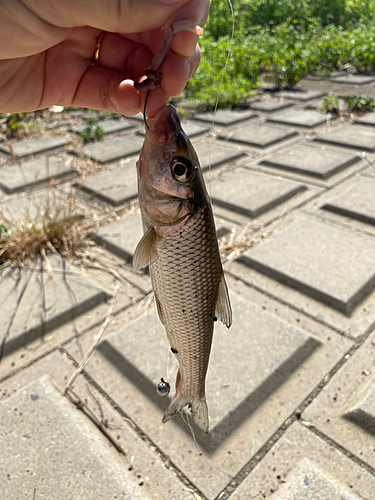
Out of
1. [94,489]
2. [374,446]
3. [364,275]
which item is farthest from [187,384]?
[364,275]

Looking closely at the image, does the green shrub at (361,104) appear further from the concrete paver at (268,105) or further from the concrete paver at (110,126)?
the concrete paver at (110,126)

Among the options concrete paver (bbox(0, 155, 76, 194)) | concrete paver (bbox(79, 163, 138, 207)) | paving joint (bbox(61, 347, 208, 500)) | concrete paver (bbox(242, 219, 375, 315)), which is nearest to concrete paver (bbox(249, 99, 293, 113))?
concrete paver (bbox(79, 163, 138, 207))

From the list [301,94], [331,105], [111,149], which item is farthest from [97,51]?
[301,94]

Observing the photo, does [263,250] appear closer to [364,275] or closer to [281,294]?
[281,294]

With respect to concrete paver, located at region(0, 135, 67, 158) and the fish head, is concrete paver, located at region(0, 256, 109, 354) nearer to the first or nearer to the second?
the fish head

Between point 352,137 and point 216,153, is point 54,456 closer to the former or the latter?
point 216,153
